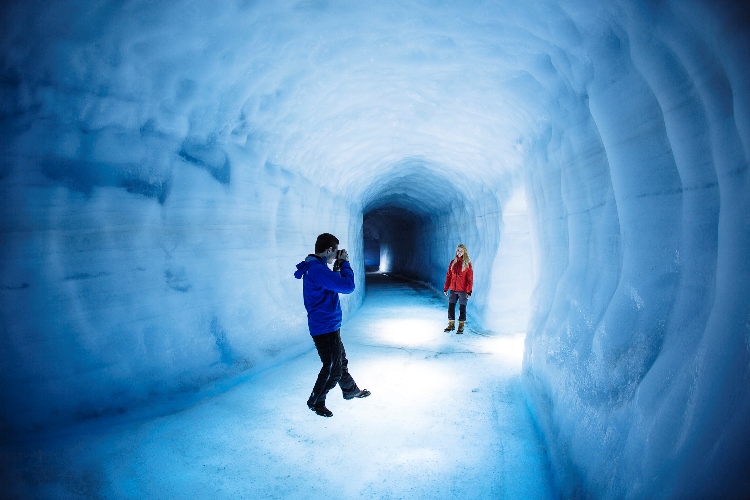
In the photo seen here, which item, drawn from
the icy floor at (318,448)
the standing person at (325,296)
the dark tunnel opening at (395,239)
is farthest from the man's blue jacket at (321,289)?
the dark tunnel opening at (395,239)

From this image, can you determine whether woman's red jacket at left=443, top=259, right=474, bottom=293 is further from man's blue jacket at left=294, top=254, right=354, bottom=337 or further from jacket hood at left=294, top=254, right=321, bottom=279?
jacket hood at left=294, top=254, right=321, bottom=279

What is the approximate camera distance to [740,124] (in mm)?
1515

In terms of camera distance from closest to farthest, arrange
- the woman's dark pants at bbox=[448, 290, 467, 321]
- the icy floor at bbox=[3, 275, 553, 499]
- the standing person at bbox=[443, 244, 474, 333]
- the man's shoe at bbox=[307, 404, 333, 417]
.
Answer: the icy floor at bbox=[3, 275, 553, 499] < the man's shoe at bbox=[307, 404, 333, 417] < the standing person at bbox=[443, 244, 474, 333] < the woman's dark pants at bbox=[448, 290, 467, 321]

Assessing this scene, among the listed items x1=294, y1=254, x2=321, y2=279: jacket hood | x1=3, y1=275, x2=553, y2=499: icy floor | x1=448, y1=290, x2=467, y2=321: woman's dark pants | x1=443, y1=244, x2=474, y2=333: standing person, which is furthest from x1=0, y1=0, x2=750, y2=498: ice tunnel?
x1=448, y1=290, x2=467, y2=321: woman's dark pants

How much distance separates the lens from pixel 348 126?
5984 mm

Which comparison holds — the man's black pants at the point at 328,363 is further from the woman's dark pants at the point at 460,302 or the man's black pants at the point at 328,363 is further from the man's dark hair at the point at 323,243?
the woman's dark pants at the point at 460,302

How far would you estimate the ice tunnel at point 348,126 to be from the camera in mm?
1734

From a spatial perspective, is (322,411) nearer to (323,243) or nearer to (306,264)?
(306,264)

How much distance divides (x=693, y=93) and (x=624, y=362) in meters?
Result: 1.61

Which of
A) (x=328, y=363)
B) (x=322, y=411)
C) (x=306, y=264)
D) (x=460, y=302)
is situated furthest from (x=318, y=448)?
(x=460, y=302)

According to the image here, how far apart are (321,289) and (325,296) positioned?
0.28ft

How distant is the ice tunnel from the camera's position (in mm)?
1734

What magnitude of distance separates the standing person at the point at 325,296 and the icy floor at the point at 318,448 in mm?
587

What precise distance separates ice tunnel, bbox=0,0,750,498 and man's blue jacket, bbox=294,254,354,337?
1691mm
